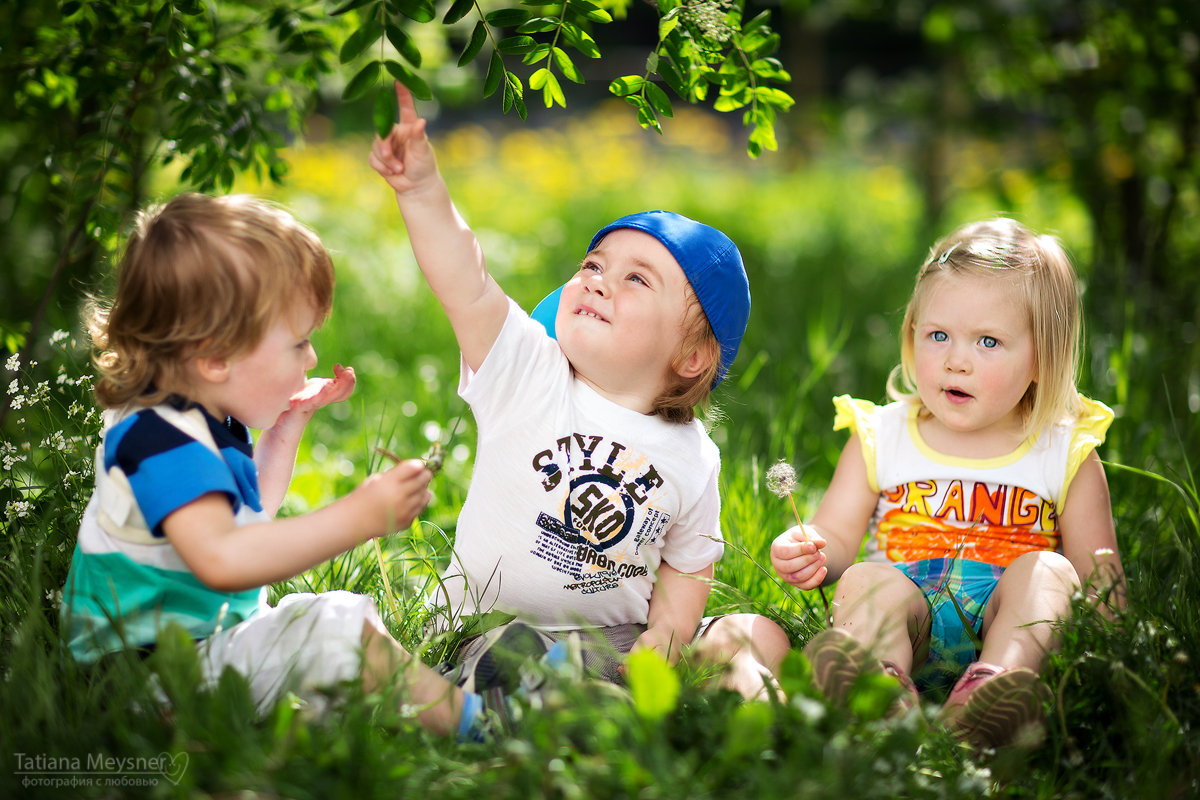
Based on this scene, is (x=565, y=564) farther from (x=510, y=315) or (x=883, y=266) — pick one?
(x=883, y=266)

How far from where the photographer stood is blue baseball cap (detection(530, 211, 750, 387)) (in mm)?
1814

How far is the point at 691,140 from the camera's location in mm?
9305

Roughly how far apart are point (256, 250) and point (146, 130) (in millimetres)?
2042

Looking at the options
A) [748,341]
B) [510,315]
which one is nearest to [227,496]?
[510,315]

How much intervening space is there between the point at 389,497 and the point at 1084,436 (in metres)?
1.52

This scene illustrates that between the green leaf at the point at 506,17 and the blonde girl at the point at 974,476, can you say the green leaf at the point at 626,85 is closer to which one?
the green leaf at the point at 506,17

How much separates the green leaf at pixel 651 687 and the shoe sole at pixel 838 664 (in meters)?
0.35

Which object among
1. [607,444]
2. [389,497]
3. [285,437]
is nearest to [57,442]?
[285,437]

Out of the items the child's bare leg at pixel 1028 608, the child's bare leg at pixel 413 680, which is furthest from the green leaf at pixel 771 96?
the child's bare leg at pixel 413 680

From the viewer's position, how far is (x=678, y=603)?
193cm

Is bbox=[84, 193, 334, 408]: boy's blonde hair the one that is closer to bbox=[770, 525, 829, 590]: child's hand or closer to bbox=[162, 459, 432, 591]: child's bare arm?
bbox=[162, 459, 432, 591]: child's bare arm

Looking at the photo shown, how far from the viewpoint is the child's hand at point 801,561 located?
6.04 feet

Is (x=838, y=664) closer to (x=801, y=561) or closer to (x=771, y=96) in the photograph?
(x=801, y=561)

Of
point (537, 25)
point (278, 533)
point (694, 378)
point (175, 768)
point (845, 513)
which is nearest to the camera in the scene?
point (175, 768)
